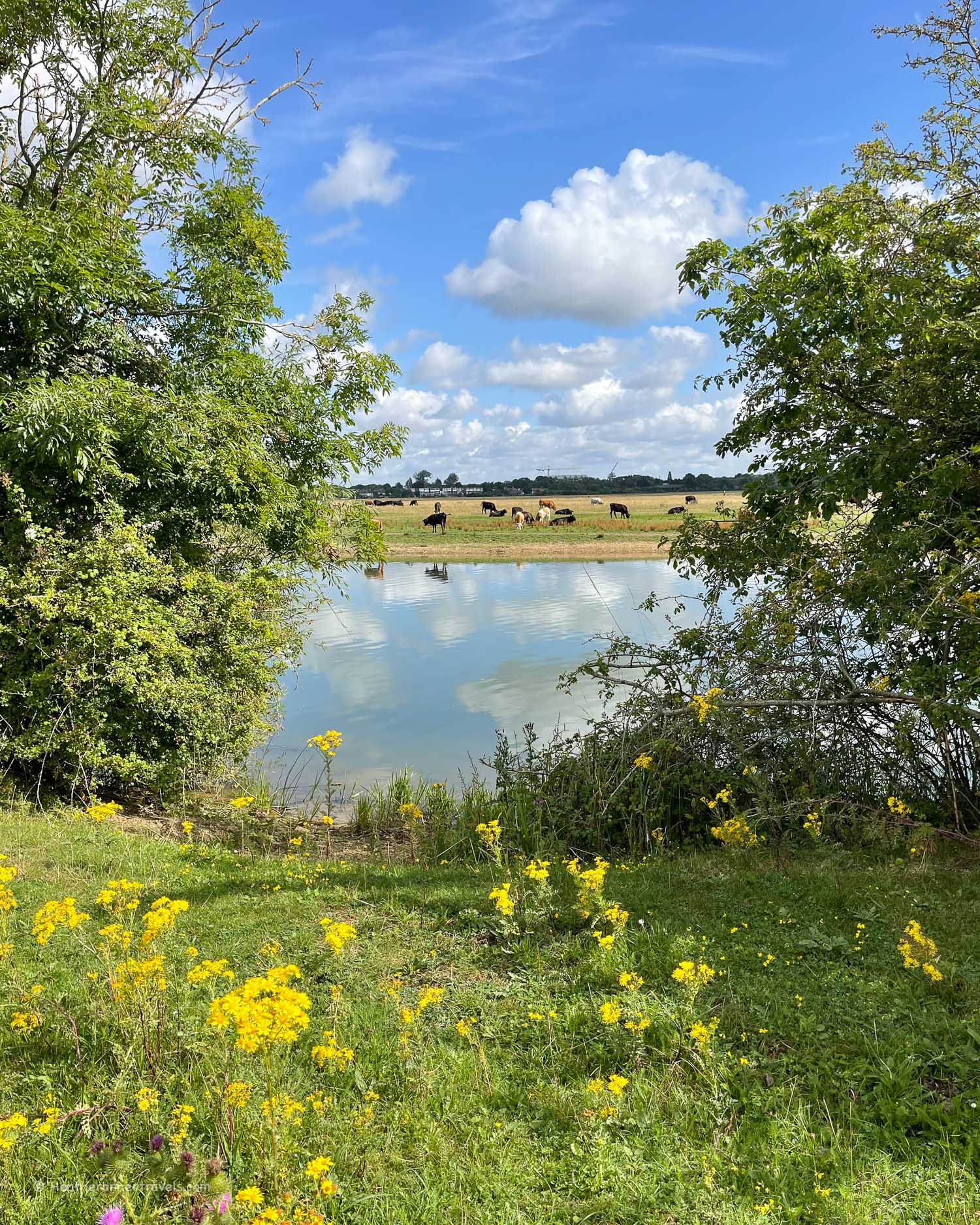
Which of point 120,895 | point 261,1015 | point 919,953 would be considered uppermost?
point 261,1015

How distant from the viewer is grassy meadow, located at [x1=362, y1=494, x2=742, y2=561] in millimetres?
38531

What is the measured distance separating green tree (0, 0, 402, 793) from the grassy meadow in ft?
70.9

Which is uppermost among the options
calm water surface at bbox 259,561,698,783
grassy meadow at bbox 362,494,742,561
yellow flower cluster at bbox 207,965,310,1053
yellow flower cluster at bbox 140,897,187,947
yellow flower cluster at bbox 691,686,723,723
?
grassy meadow at bbox 362,494,742,561

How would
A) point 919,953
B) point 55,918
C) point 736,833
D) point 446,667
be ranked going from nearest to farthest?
point 55,918 → point 919,953 → point 736,833 → point 446,667

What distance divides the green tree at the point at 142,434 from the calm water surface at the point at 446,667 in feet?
6.29

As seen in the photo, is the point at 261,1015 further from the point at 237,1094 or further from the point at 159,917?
the point at 159,917

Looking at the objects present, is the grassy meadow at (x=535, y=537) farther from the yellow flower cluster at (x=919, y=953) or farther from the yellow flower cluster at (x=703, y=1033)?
the yellow flower cluster at (x=703, y=1033)

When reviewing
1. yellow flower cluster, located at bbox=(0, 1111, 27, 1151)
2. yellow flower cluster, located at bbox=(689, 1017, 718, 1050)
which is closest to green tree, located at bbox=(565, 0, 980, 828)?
yellow flower cluster, located at bbox=(689, 1017, 718, 1050)

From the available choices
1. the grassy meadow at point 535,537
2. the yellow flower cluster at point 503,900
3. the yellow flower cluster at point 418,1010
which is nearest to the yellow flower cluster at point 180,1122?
the yellow flower cluster at point 418,1010

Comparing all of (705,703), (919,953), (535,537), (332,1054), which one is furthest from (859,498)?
(535,537)

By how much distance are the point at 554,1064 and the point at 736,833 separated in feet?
9.02

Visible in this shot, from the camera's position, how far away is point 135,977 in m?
2.98

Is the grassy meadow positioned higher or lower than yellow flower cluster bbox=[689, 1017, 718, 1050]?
higher

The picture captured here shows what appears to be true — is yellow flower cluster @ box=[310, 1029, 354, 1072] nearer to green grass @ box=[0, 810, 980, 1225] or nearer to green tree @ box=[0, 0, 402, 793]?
green grass @ box=[0, 810, 980, 1225]
